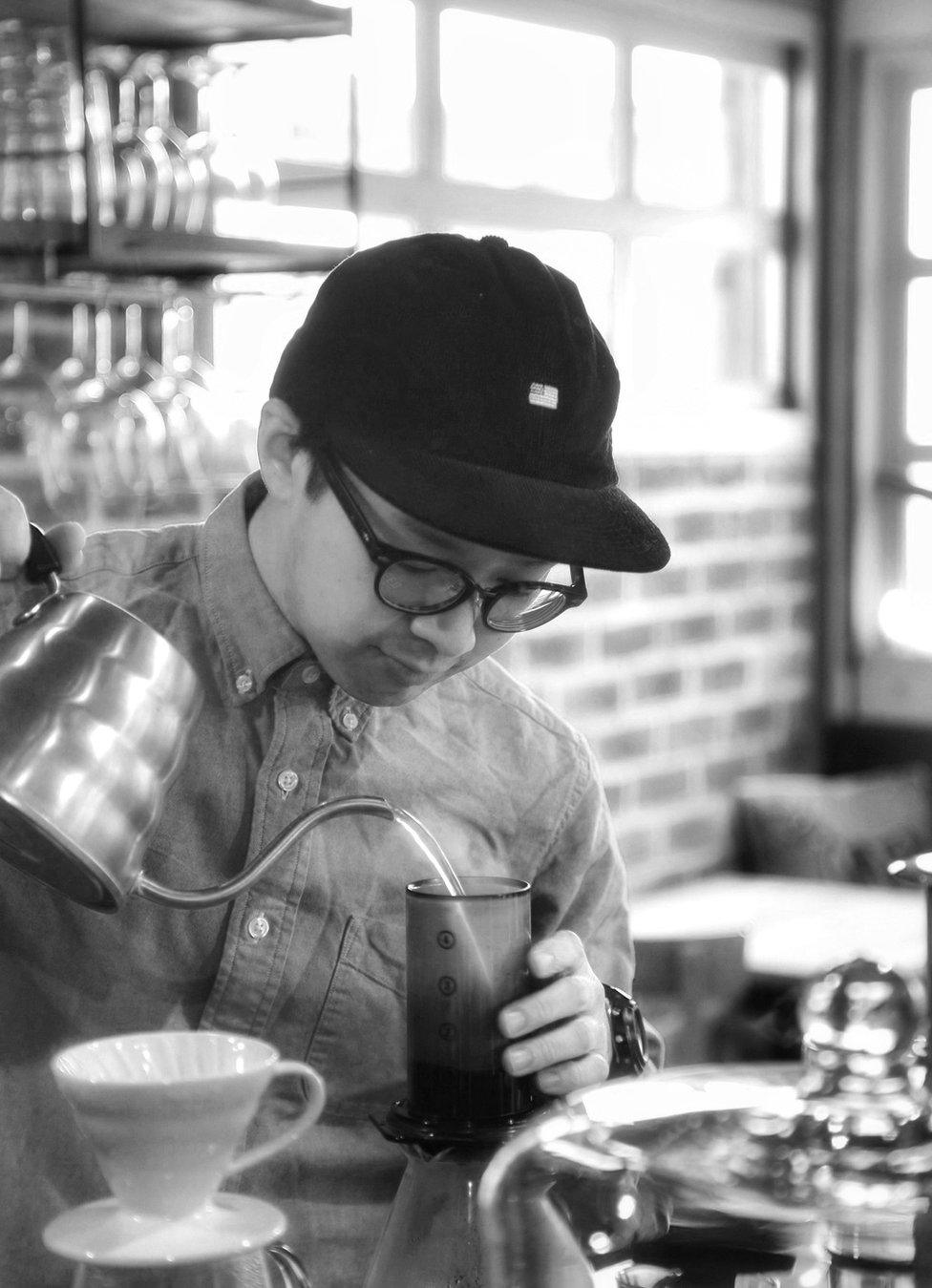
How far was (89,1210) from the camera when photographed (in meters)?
0.88

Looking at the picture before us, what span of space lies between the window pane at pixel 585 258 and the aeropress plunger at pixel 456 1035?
2.60 metres

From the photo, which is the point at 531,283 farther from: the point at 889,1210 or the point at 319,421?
the point at 889,1210

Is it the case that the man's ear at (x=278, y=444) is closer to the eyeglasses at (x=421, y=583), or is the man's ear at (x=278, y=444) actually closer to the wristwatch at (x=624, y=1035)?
the eyeglasses at (x=421, y=583)

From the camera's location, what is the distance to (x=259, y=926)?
1308 millimetres

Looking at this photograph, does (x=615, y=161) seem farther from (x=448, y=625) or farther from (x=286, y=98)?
(x=448, y=625)

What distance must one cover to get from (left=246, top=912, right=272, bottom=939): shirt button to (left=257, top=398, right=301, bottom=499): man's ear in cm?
30

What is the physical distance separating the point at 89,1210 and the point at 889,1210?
1.24 ft

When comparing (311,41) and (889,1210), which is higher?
(311,41)

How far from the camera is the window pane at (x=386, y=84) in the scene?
3170 mm

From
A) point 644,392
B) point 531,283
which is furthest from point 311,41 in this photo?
point 531,283

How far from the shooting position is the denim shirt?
4.25 ft

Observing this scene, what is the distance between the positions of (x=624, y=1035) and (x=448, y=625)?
0.32 meters

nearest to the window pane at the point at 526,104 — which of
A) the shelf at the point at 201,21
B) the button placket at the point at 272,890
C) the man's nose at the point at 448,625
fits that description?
the shelf at the point at 201,21

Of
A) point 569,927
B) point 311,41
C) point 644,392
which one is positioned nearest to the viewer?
point 569,927
